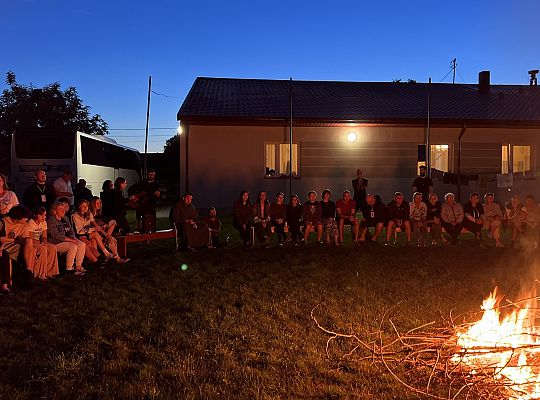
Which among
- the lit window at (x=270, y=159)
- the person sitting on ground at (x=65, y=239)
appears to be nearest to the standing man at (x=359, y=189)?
the lit window at (x=270, y=159)

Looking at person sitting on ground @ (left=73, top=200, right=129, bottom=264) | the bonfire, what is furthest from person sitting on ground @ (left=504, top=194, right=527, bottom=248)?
person sitting on ground @ (left=73, top=200, right=129, bottom=264)

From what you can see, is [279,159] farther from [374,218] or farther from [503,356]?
[503,356]

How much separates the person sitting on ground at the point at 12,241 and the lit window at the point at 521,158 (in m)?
16.2

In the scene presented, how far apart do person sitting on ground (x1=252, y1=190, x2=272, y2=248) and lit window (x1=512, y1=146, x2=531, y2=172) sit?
1125 centimetres

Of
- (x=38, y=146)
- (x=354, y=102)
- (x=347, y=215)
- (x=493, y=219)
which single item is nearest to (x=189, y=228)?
(x=347, y=215)

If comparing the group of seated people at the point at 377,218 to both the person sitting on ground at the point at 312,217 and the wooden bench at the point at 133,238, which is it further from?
the wooden bench at the point at 133,238

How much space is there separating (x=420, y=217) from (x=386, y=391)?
7.60 meters

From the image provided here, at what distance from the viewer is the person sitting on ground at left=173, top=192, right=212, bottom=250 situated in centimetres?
1035

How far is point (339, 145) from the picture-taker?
17344mm

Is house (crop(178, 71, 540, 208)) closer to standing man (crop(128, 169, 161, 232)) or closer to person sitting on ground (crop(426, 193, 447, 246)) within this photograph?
standing man (crop(128, 169, 161, 232))

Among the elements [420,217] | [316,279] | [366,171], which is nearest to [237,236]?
[420,217]

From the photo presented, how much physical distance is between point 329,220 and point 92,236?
4.81 meters

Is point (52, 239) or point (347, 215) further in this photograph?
point (347, 215)

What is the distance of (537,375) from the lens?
3787 mm
